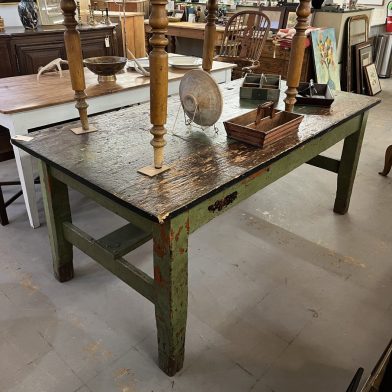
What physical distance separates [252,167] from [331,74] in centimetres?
370

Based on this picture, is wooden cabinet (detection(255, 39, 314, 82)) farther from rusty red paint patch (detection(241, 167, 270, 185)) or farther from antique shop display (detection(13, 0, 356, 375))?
rusty red paint patch (detection(241, 167, 270, 185))

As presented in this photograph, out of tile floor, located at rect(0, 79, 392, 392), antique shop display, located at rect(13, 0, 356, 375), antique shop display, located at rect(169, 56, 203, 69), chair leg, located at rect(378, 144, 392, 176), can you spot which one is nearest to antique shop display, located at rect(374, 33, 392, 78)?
chair leg, located at rect(378, 144, 392, 176)

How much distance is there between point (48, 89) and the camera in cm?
230

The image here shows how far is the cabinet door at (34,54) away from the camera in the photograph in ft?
10.2

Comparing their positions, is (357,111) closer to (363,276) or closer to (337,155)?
(363,276)

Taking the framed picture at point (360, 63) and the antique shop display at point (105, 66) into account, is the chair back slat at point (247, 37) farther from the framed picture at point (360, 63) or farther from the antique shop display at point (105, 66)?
the antique shop display at point (105, 66)

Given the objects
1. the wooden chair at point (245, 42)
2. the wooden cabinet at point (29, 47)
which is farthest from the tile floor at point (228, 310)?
the wooden chair at point (245, 42)

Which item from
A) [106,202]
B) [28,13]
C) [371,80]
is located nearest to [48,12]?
[28,13]

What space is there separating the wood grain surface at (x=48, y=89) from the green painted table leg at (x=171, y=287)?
1226 mm

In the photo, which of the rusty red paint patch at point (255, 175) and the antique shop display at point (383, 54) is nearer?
the rusty red paint patch at point (255, 175)

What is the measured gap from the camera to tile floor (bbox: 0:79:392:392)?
1.43m

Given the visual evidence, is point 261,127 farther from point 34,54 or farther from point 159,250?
point 34,54

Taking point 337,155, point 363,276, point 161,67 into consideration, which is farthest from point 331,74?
point 161,67

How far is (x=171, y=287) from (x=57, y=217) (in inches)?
27.5
